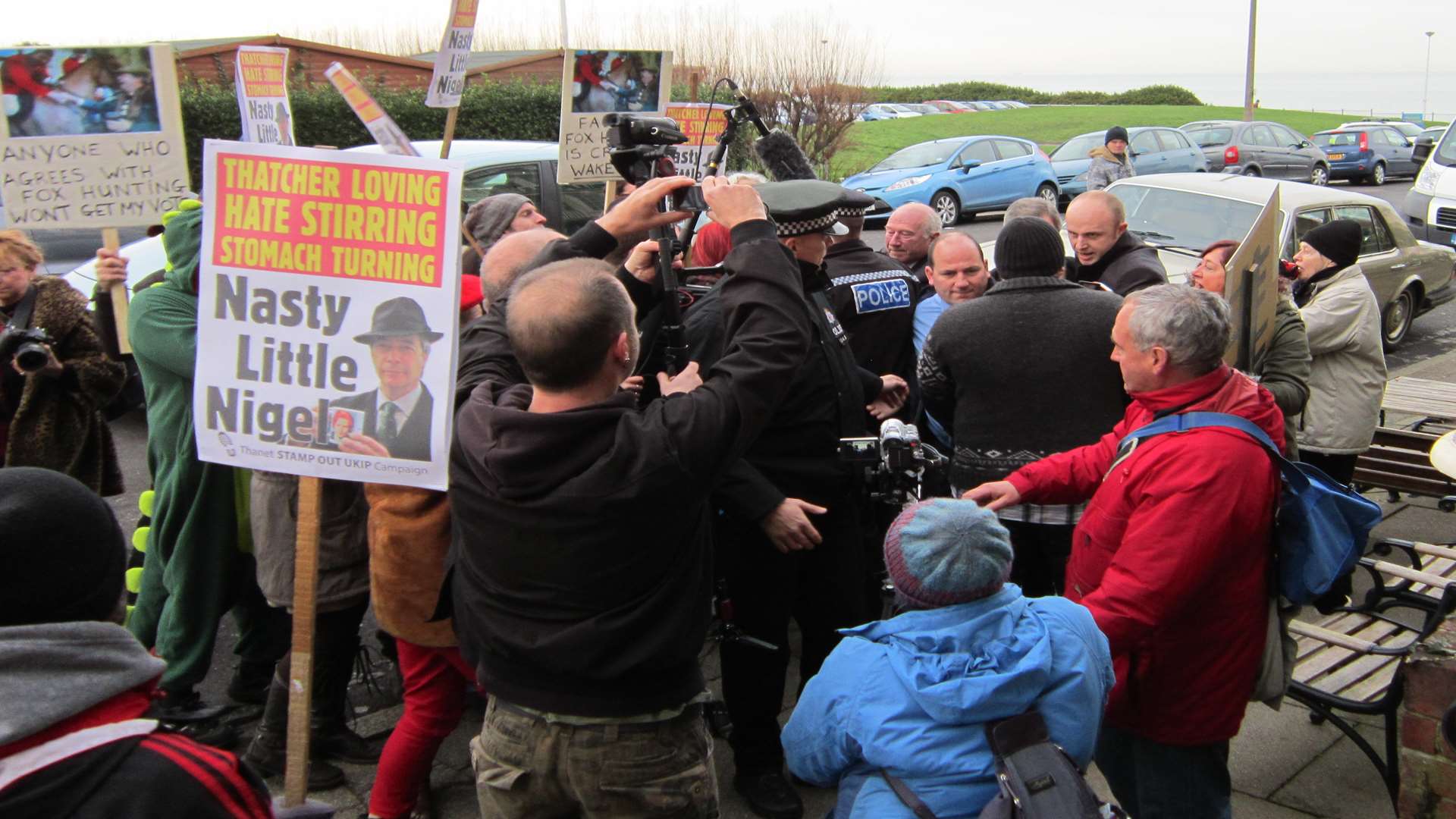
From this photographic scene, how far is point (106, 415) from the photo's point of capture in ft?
14.9

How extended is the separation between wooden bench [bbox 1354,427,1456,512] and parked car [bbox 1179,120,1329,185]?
18946mm

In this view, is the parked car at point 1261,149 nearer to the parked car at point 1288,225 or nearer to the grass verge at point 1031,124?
the grass verge at point 1031,124

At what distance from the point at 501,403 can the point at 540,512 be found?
0.36 m

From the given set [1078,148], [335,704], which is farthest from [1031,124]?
[335,704]

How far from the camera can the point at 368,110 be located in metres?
4.67

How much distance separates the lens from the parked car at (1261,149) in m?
23.3

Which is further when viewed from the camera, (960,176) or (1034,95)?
(1034,95)

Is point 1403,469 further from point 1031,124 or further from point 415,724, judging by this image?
point 1031,124

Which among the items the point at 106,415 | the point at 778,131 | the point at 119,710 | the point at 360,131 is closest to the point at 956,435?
the point at 778,131

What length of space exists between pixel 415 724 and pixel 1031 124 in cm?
4254

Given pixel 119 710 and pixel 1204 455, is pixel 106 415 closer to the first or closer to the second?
pixel 119 710

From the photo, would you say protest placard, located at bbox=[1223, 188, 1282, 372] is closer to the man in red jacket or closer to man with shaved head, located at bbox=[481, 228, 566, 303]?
the man in red jacket

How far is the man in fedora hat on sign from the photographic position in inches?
104

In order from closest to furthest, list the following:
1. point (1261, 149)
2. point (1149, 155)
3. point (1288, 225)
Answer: point (1288, 225) < point (1149, 155) < point (1261, 149)
